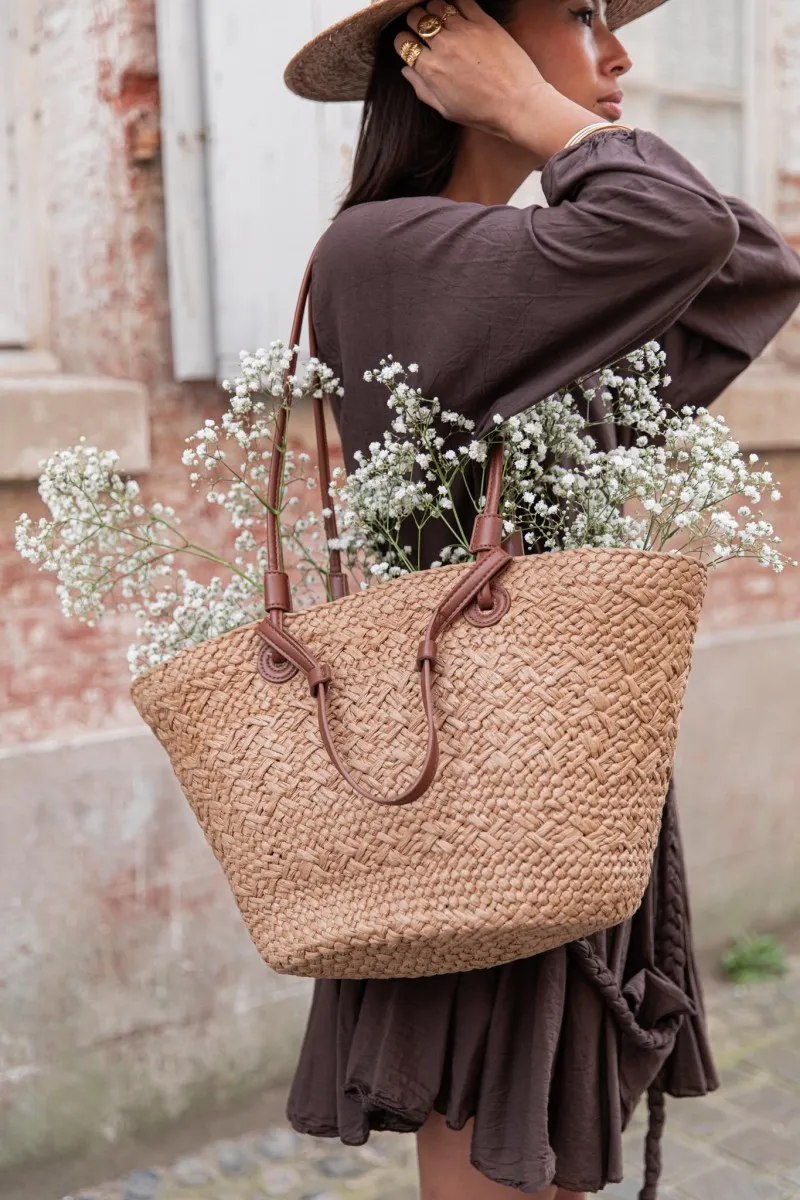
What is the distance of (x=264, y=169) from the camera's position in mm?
3041

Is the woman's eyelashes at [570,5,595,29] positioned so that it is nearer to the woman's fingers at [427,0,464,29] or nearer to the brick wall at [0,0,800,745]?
the woman's fingers at [427,0,464,29]

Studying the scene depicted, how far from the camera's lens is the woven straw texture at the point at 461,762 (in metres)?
1.38

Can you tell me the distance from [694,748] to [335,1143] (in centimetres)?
167

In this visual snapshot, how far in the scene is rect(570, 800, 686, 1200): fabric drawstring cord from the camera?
1.64 meters

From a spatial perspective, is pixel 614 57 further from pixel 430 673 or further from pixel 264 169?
pixel 264 169

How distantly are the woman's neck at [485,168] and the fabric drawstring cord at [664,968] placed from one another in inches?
34.4

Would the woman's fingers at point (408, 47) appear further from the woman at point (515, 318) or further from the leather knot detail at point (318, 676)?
the leather knot detail at point (318, 676)

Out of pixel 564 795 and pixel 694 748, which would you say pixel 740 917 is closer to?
pixel 694 748

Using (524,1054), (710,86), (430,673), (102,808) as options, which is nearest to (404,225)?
(430,673)

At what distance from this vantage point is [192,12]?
3025mm

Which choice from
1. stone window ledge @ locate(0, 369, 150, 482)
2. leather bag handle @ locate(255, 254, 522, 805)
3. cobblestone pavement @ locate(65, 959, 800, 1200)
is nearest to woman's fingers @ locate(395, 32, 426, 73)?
leather bag handle @ locate(255, 254, 522, 805)

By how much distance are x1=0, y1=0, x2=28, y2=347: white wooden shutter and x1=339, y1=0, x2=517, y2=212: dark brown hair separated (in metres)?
1.64

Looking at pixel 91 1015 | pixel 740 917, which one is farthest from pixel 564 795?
pixel 740 917

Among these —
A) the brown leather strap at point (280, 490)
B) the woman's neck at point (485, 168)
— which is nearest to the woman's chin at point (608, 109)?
the woman's neck at point (485, 168)
